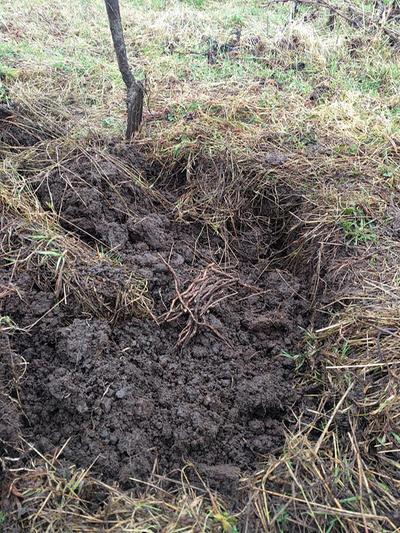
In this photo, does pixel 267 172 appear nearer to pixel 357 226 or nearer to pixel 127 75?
pixel 357 226

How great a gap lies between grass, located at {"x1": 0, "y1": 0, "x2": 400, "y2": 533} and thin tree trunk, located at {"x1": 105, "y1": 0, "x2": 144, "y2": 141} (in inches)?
3.9

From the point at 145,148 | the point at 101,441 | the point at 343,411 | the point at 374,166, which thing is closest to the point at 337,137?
the point at 374,166

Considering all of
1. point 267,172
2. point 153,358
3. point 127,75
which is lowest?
point 153,358

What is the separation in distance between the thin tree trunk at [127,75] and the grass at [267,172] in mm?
100

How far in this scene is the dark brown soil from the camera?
1.71m

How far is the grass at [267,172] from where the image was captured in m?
1.55

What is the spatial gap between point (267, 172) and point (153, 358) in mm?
1186

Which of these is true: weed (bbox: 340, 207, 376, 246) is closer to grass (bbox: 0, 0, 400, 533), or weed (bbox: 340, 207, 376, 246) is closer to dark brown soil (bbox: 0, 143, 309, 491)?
grass (bbox: 0, 0, 400, 533)

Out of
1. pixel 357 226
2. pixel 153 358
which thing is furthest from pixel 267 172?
pixel 153 358

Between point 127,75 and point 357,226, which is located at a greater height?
point 127,75

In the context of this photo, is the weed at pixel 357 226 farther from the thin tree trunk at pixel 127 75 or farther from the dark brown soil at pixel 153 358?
the thin tree trunk at pixel 127 75

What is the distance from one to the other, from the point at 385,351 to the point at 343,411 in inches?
11.4

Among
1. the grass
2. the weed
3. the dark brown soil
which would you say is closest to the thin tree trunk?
the grass

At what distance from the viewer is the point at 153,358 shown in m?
1.93
